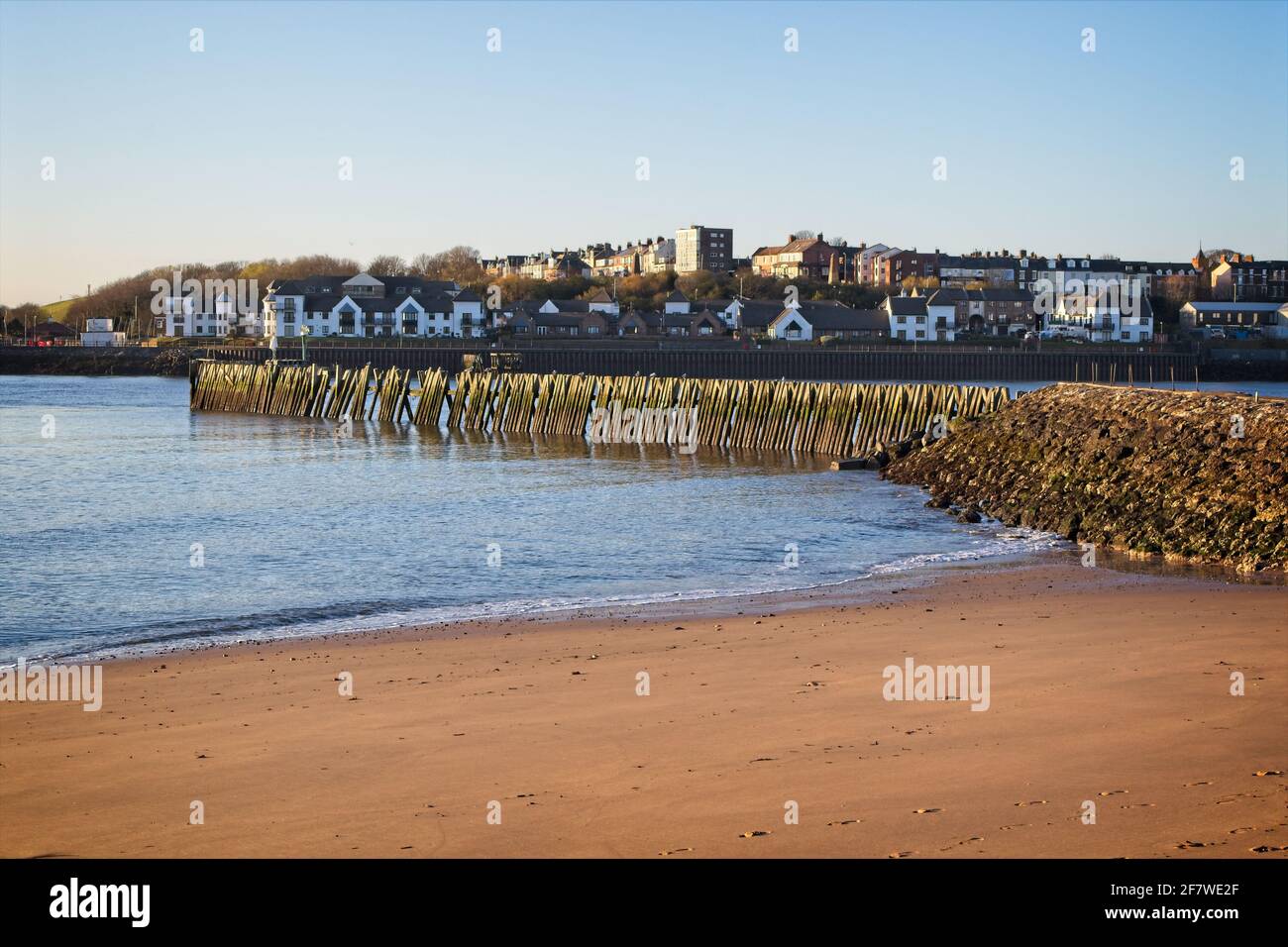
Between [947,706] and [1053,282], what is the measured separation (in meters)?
152

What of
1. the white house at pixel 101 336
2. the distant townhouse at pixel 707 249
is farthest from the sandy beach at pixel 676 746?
the distant townhouse at pixel 707 249

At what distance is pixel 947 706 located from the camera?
9.64m

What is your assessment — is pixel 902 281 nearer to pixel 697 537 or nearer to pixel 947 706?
pixel 697 537

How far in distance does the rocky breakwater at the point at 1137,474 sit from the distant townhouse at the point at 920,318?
91252 mm

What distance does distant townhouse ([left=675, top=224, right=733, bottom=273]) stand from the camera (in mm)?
195250

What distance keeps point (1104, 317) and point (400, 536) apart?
120 m

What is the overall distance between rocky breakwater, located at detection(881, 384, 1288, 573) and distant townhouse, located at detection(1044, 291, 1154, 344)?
312ft

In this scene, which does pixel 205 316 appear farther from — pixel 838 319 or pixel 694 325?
pixel 838 319

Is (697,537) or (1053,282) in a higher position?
(1053,282)

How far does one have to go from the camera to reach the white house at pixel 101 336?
126656 mm

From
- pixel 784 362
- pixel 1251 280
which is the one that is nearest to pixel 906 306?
pixel 784 362

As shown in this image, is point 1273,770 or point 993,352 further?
point 993,352

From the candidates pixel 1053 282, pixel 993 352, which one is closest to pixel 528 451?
pixel 993 352

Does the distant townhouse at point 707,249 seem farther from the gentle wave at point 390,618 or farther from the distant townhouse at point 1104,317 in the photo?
the gentle wave at point 390,618
